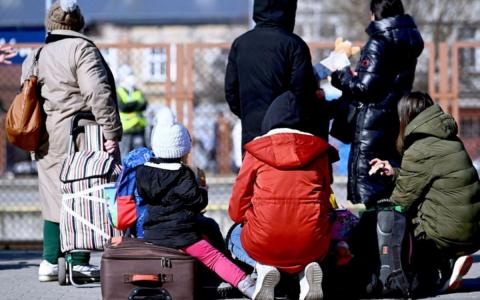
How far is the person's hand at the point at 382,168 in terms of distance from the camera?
321 inches

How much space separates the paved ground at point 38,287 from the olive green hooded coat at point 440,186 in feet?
1.39

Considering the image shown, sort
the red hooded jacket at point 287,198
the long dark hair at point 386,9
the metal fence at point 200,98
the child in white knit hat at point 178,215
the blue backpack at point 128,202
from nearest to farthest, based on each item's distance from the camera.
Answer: the red hooded jacket at point 287,198 < the child in white knit hat at point 178,215 < the blue backpack at point 128,202 < the long dark hair at point 386,9 < the metal fence at point 200,98

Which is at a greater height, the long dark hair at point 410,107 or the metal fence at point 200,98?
the long dark hair at point 410,107

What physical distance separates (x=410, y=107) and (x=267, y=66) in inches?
40.7

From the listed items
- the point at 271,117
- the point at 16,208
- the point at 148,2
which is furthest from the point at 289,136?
the point at 148,2

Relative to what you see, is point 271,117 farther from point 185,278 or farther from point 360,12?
point 360,12

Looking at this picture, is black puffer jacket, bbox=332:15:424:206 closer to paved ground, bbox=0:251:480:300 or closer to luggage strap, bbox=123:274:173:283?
paved ground, bbox=0:251:480:300

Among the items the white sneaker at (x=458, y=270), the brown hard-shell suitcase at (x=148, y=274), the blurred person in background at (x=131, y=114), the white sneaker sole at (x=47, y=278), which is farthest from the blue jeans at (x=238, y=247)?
the blurred person in background at (x=131, y=114)

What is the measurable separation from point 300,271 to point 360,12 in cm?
2996

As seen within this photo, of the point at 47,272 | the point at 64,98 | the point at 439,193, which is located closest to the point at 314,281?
the point at 439,193

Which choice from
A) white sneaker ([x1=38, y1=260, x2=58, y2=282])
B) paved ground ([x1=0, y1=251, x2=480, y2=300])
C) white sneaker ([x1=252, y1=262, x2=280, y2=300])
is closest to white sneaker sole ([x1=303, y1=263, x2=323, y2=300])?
white sneaker ([x1=252, y1=262, x2=280, y2=300])

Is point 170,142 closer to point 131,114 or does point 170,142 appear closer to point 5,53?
point 5,53

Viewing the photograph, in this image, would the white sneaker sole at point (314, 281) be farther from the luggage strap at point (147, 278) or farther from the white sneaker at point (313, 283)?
the luggage strap at point (147, 278)

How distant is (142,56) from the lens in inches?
576
